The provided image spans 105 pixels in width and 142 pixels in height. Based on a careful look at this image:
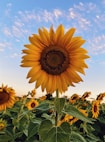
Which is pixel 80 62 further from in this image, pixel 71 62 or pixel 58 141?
pixel 58 141

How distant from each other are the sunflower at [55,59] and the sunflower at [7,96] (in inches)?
95.8

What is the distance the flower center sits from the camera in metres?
3.05

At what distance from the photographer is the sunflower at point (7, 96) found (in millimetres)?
5445

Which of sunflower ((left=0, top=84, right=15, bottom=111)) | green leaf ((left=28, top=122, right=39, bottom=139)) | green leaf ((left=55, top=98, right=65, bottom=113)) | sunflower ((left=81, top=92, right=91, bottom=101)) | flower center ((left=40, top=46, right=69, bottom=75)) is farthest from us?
sunflower ((left=81, top=92, right=91, bottom=101))

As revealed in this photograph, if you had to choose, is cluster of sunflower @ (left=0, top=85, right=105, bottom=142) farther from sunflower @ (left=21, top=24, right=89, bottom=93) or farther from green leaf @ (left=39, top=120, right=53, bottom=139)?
sunflower @ (left=21, top=24, right=89, bottom=93)

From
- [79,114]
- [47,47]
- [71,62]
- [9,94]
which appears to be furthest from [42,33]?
[9,94]

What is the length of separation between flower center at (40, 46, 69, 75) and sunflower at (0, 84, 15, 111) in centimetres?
245

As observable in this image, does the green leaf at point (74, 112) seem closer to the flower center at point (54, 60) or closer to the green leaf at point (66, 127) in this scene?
the green leaf at point (66, 127)

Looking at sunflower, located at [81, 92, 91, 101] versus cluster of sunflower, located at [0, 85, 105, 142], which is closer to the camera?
cluster of sunflower, located at [0, 85, 105, 142]

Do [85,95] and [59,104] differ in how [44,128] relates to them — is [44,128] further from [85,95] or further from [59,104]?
[85,95]

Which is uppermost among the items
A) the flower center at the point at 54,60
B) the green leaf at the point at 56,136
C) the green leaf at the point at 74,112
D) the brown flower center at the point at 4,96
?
the brown flower center at the point at 4,96

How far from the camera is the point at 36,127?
10.7 ft

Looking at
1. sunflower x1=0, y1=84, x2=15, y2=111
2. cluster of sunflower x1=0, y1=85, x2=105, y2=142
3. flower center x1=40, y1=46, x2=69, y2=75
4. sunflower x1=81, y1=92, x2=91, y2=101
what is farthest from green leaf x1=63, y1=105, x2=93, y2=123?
sunflower x1=81, y1=92, x2=91, y2=101

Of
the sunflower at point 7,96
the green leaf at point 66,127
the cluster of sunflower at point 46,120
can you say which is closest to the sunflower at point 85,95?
the cluster of sunflower at point 46,120
